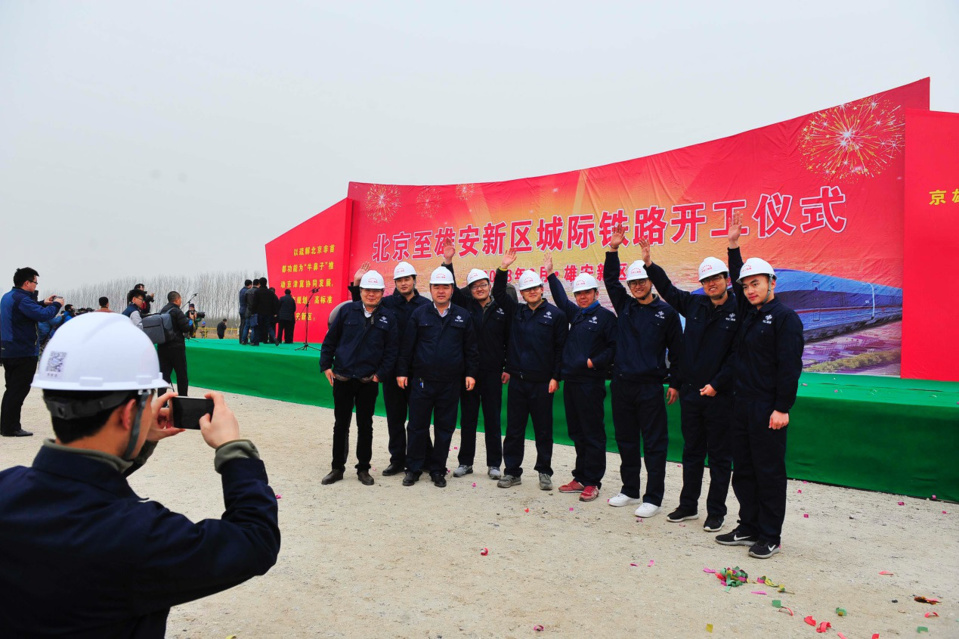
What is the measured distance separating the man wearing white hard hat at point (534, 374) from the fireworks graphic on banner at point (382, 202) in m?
10.5

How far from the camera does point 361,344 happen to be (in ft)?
16.0

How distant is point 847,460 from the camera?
488cm

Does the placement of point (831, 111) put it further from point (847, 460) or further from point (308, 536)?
point (308, 536)

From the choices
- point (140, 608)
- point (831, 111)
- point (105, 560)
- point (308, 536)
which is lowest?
point (308, 536)

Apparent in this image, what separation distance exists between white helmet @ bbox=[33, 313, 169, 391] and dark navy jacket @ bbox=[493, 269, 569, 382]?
3947mm

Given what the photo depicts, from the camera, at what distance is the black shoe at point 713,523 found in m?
3.90

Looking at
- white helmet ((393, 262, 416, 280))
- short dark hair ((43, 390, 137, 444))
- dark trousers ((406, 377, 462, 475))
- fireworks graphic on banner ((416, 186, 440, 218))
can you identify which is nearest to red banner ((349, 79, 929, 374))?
fireworks graphic on banner ((416, 186, 440, 218))

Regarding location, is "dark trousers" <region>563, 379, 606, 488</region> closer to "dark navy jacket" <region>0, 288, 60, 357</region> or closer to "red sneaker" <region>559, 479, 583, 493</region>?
"red sneaker" <region>559, 479, 583, 493</region>

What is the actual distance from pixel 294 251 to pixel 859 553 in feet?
53.2

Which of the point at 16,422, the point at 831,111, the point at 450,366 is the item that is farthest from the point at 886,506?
the point at 16,422

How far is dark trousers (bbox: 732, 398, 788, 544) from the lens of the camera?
3402 millimetres

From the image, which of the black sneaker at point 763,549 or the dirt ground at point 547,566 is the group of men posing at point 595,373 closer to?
the black sneaker at point 763,549

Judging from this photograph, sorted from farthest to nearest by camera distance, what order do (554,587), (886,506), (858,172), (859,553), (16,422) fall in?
(858,172), (16,422), (886,506), (859,553), (554,587)

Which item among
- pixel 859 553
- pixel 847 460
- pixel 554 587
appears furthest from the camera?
pixel 847 460
